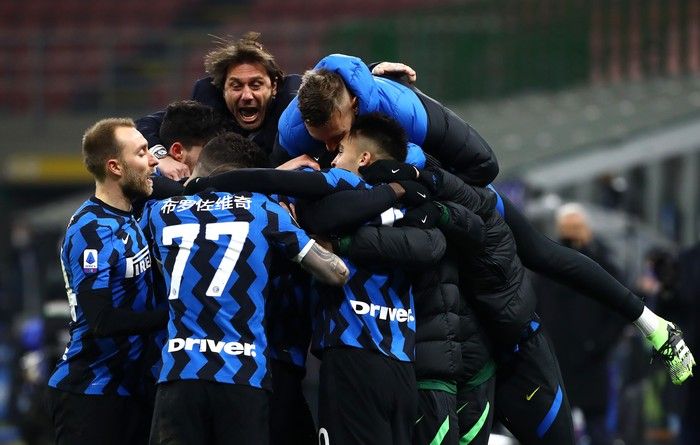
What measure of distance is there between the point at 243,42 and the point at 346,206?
1.57 m

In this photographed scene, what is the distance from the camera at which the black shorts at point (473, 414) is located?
661 cm

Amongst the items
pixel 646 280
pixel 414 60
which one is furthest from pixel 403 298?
pixel 414 60

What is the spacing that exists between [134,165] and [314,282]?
0.93 metres

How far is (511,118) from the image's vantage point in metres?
17.7

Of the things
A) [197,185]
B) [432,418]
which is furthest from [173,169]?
[432,418]

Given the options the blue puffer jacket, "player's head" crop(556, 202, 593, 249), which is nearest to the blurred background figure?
"player's head" crop(556, 202, 593, 249)

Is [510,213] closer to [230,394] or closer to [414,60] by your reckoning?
[230,394]

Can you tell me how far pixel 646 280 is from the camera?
1269 cm

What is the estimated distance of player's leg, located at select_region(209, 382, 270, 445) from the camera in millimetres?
5770

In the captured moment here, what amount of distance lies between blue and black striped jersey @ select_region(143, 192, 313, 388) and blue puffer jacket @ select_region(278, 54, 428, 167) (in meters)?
0.56

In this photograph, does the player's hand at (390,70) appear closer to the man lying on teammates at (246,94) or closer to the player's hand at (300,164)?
the man lying on teammates at (246,94)

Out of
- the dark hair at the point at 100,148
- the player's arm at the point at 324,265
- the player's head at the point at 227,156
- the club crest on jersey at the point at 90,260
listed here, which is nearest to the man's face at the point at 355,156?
the player's head at the point at 227,156

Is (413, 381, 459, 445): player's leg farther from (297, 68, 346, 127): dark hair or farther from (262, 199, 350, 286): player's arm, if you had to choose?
(297, 68, 346, 127): dark hair

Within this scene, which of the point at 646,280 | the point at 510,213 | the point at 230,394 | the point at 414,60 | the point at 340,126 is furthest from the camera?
the point at 414,60
